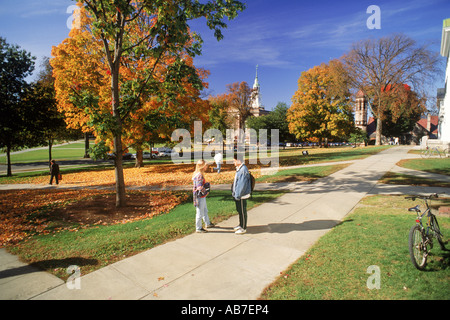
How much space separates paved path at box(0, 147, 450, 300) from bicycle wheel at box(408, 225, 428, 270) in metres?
1.82

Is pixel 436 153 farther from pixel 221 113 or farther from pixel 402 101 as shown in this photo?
pixel 221 113

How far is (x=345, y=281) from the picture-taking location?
3.83 metres

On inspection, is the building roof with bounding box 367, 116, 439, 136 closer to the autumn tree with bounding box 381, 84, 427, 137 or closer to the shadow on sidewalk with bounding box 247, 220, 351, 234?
the autumn tree with bounding box 381, 84, 427, 137

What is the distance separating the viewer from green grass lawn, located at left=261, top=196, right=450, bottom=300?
3531mm

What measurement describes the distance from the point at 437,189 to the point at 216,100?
4189 centimetres

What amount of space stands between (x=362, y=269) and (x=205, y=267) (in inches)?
109

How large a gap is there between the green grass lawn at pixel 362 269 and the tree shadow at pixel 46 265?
364 cm

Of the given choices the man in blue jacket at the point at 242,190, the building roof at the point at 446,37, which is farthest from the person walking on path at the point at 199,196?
the building roof at the point at 446,37

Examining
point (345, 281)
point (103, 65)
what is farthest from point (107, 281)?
point (103, 65)

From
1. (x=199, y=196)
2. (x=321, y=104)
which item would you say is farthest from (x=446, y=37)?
(x=199, y=196)

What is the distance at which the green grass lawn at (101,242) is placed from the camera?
4.84 m

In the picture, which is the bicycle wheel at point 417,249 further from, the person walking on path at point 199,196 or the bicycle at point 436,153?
the bicycle at point 436,153

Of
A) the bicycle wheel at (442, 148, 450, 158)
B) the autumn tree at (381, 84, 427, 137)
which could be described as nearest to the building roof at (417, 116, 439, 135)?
the autumn tree at (381, 84, 427, 137)
